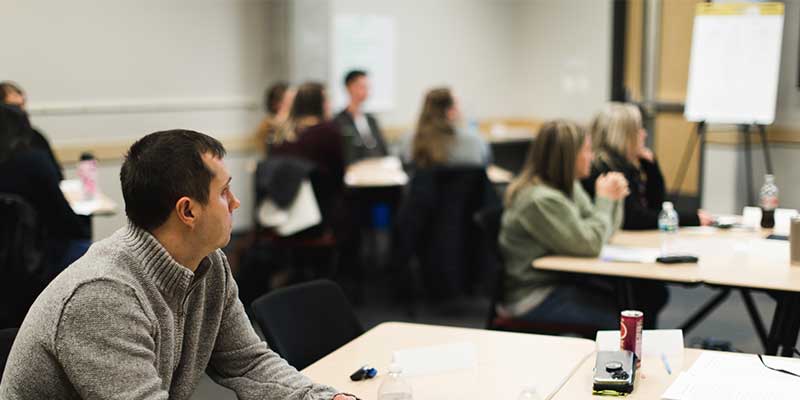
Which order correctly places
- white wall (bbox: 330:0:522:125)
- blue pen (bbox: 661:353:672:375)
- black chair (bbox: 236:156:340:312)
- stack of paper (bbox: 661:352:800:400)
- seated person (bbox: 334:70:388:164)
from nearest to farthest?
1. stack of paper (bbox: 661:352:800:400)
2. blue pen (bbox: 661:353:672:375)
3. black chair (bbox: 236:156:340:312)
4. seated person (bbox: 334:70:388:164)
5. white wall (bbox: 330:0:522:125)

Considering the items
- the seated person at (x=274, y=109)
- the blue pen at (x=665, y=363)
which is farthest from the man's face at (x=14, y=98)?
the blue pen at (x=665, y=363)

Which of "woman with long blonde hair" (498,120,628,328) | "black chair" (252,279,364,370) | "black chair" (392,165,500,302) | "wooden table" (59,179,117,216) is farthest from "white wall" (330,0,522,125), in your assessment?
"black chair" (252,279,364,370)

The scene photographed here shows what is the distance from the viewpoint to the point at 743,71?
5848mm

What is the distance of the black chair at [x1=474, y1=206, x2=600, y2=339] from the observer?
3602 mm

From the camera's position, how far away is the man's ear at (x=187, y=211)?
5.78 ft

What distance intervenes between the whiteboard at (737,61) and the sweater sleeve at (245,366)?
4.51m

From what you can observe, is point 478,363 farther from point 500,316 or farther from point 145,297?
point 500,316

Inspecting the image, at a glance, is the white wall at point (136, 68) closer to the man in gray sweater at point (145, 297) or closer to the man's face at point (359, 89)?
the man's face at point (359, 89)

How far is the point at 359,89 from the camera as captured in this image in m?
6.77

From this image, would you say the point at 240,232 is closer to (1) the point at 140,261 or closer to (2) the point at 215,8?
(2) the point at 215,8

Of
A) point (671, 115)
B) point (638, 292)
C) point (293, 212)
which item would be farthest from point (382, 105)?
point (638, 292)

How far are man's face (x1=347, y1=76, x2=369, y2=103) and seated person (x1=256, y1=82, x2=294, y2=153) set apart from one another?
1.52 feet

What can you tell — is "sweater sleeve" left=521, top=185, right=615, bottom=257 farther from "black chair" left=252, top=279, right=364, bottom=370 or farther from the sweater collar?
the sweater collar

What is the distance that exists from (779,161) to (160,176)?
5600 millimetres
